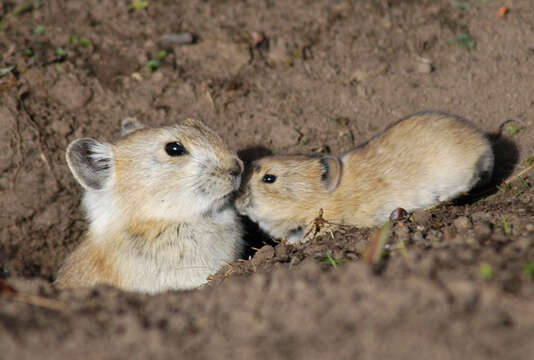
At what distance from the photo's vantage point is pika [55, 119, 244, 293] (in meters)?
5.11

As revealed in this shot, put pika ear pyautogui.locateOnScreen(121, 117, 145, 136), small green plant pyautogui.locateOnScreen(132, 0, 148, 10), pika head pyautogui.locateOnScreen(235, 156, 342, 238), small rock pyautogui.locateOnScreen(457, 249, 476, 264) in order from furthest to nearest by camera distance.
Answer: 1. small green plant pyautogui.locateOnScreen(132, 0, 148, 10)
2. pika ear pyautogui.locateOnScreen(121, 117, 145, 136)
3. pika head pyautogui.locateOnScreen(235, 156, 342, 238)
4. small rock pyautogui.locateOnScreen(457, 249, 476, 264)

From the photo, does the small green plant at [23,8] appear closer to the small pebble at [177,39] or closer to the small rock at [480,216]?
the small pebble at [177,39]

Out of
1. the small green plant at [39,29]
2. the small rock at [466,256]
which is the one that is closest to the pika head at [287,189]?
the small rock at [466,256]

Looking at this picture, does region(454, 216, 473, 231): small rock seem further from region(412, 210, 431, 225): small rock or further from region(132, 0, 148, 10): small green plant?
region(132, 0, 148, 10): small green plant

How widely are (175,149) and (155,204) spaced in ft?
1.94

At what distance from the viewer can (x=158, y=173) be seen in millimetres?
5129

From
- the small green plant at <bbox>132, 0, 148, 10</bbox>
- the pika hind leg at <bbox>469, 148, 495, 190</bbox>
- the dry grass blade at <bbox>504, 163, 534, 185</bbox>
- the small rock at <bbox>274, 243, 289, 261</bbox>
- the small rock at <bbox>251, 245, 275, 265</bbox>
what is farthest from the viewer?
the small green plant at <bbox>132, 0, 148, 10</bbox>

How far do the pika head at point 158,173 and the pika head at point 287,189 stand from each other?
0.67 metres

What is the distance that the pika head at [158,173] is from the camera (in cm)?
512

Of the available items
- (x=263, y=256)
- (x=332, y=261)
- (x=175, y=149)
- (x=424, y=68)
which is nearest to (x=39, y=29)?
(x=175, y=149)

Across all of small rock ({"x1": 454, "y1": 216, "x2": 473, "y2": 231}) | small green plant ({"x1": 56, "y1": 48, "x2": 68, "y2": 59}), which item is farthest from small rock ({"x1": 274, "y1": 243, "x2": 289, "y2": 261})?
small green plant ({"x1": 56, "y1": 48, "x2": 68, "y2": 59})

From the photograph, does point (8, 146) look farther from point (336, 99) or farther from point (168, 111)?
point (336, 99)

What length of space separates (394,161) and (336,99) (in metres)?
1.72

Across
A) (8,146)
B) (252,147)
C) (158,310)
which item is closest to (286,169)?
(252,147)
